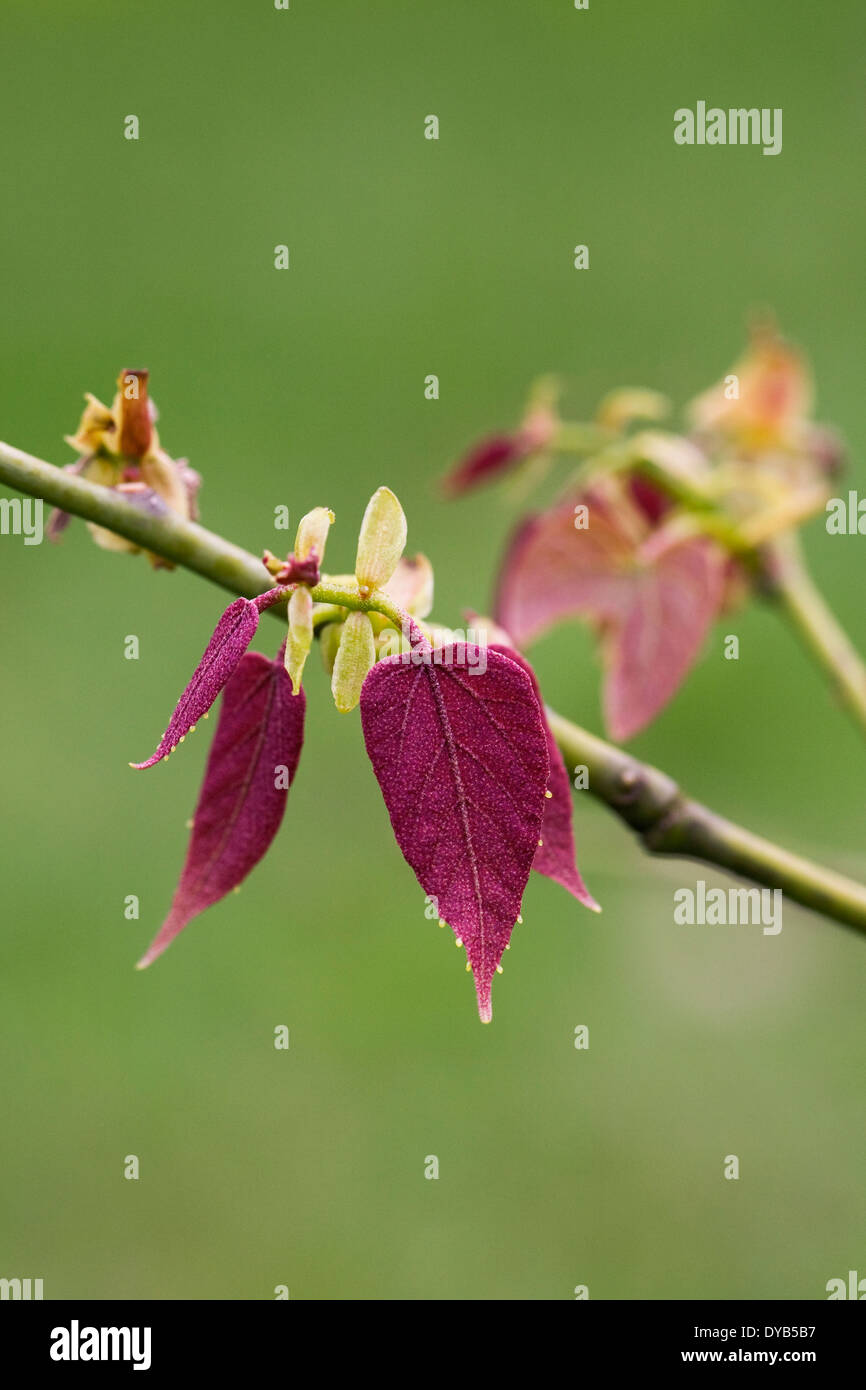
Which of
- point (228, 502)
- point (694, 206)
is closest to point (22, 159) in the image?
point (228, 502)

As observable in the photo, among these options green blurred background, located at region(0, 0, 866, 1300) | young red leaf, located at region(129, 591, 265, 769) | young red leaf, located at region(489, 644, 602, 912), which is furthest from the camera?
green blurred background, located at region(0, 0, 866, 1300)

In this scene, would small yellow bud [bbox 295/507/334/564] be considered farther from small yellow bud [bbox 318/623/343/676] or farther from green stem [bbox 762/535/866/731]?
green stem [bbox 762/535/866/731]

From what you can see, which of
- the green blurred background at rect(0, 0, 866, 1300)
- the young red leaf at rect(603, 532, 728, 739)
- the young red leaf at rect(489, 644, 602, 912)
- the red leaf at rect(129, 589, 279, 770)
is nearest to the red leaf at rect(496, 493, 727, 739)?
the young red leaf at rect(603, 532, 728, 739)

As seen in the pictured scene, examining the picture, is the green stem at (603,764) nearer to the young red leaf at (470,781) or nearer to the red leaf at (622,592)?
the young red leaf at (470,781)

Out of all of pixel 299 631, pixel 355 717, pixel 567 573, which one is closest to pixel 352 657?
pixel 299 631

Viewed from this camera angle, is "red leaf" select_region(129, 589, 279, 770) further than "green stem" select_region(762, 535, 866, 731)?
No

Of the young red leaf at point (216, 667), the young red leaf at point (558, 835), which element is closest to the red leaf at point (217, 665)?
the young red leaf at point (216, 667)

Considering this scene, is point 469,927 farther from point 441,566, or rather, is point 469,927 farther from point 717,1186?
point 441,566
